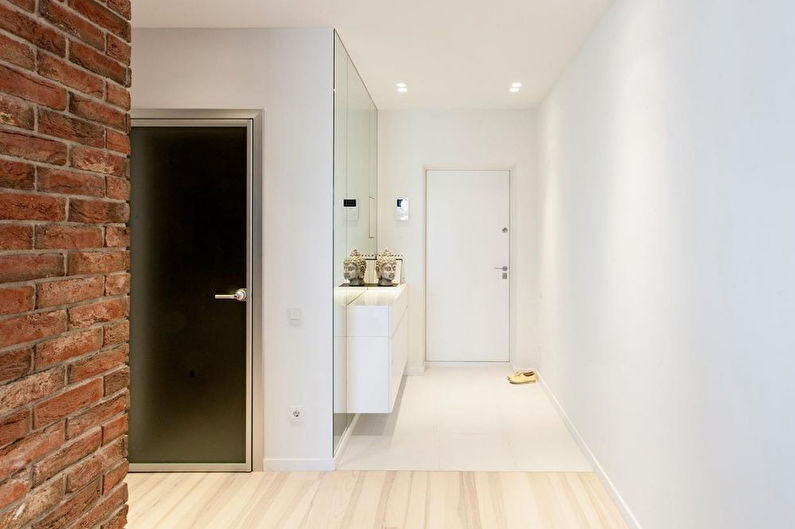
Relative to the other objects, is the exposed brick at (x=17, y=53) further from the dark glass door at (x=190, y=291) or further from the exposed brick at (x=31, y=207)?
the dark glass door at (x=190, y=291)

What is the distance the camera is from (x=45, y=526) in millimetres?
1225

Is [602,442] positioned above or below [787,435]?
below

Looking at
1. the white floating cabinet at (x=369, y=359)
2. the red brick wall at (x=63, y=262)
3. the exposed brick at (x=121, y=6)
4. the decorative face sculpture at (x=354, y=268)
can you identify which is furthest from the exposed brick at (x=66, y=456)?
the decorative face sculpture at (x=354, y=268)

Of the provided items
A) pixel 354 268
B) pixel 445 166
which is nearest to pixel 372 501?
pixel 354 268

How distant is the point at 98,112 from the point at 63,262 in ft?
1.35

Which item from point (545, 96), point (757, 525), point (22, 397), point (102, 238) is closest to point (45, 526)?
point (22, 397)

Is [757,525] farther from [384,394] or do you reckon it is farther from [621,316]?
[384,394]

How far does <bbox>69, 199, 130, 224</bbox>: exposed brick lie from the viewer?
1347 mm

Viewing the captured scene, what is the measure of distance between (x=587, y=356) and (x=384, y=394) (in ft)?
4.07

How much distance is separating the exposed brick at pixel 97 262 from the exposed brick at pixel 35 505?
497mm

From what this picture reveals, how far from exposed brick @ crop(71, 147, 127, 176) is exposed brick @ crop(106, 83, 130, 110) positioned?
0.15 m

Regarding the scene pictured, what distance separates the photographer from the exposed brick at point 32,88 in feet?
3.80

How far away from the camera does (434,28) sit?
3.08 metres

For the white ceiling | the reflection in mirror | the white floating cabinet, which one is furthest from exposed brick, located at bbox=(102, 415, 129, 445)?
the white ceiling
